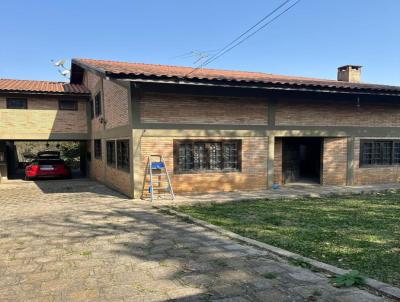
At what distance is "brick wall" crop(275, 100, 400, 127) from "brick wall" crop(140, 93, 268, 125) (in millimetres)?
979

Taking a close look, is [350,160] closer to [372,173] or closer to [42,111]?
[372,173]

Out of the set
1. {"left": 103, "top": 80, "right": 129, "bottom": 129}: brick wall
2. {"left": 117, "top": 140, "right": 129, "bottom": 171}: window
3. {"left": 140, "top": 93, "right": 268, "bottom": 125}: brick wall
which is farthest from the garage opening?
{"left": 140, "top": 93, "right": 268, "bottom": 125}: brick wall

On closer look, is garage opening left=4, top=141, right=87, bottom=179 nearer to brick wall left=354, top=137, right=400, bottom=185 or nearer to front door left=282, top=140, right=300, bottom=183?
front door left=282, top=140, right=300, bottom=183

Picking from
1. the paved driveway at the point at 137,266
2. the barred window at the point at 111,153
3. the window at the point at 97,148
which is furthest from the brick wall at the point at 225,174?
the window at the point at 97,148

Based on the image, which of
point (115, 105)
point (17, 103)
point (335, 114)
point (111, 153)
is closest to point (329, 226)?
point (335, 114)

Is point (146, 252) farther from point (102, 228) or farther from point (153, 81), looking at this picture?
point (153, 81)

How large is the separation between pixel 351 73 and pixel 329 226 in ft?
45.7

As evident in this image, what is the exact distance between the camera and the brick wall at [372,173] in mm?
13132

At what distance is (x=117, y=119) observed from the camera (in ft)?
38.6

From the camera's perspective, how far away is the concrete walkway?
9.86 m

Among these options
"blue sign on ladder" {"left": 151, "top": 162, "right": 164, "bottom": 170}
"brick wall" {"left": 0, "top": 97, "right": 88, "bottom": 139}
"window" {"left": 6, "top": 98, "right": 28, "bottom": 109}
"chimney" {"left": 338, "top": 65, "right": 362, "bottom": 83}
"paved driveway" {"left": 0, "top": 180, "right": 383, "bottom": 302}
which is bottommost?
"paved driveway" {"left": 0, "top": 180, "right": 383, "bottom": 302}

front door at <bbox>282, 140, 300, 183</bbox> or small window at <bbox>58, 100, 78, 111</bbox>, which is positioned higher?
small window at <bbox>58, 100, 78, 111</bbox>

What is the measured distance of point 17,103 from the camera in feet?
50.2

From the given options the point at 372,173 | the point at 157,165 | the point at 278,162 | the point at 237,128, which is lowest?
the point at 372,173
